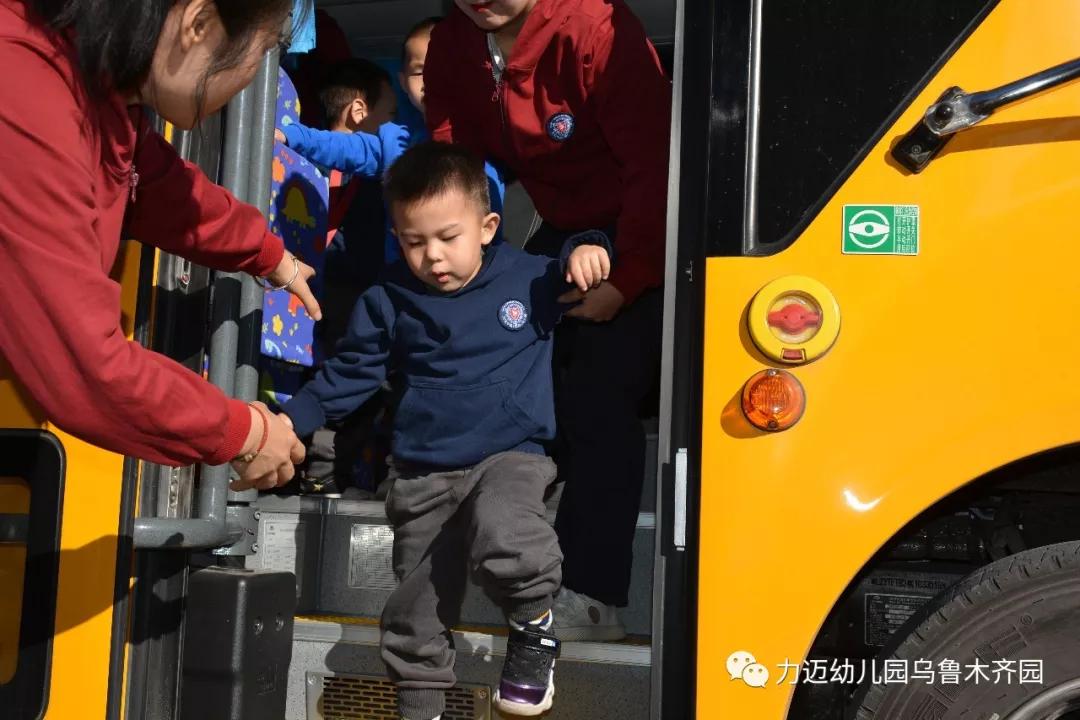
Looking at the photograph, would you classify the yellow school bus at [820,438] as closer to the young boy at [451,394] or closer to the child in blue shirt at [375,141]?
the young boy at [451,394]

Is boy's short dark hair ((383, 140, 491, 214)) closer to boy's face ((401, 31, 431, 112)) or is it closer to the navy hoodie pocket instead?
the navy hoodie pocket

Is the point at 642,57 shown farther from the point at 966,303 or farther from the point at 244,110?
the point at 966,303

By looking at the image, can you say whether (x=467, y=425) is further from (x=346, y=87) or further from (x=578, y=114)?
(x=346, y=87)

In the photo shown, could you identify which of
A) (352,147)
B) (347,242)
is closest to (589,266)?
(352,147)

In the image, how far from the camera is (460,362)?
234 centimetres

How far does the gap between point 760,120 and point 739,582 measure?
28.8 inches

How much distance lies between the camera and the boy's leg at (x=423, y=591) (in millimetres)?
2137

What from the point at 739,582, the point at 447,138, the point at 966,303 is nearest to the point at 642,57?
the point at 447,138

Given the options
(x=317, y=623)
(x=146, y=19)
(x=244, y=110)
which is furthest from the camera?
(x=317, y=623)

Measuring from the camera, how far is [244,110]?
206 centimetres

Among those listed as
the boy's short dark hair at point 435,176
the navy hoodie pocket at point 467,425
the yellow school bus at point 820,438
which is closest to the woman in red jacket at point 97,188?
the yellow school bus at point 820,438

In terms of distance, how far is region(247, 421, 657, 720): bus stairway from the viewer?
206cm

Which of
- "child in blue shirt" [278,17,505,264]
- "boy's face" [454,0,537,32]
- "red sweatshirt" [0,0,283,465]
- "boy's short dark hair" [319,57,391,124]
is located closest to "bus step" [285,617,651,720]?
"red sweatshirt" [0,0,283,465]

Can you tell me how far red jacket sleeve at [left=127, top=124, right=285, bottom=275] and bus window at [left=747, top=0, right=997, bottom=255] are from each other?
3.18ft
